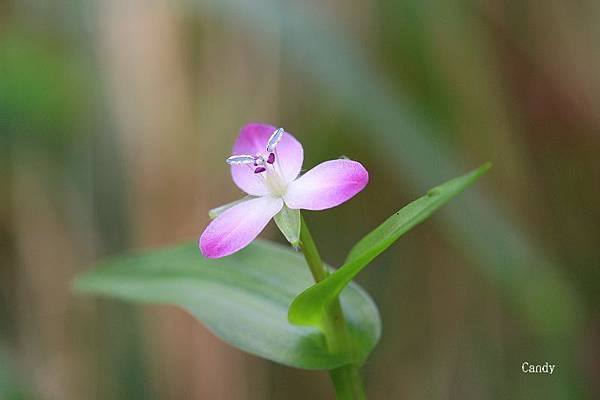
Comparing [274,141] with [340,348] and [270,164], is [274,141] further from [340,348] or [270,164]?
[340,348]

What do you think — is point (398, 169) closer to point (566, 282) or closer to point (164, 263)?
point (566, 282)

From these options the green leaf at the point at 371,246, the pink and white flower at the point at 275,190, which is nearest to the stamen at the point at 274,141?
the pink and white flower at the point at 275,190

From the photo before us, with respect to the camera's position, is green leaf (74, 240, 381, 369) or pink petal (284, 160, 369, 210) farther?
green leaf (74, 240, 381, 369)

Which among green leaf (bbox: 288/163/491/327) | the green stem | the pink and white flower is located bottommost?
the green stem

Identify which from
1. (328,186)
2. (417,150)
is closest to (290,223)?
(328,186)

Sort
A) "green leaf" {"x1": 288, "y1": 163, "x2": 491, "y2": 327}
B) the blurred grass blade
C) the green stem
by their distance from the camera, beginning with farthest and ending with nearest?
the blurred grass blade < the green stem < "green leaf" {"x1": 288, "y1": 163, "x2": 491, "y2": 327}

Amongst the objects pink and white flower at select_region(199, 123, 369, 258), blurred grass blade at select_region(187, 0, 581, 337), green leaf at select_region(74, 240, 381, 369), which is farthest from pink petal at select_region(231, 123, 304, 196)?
blurred grass blade at select_region(187, 0, 581, 337)

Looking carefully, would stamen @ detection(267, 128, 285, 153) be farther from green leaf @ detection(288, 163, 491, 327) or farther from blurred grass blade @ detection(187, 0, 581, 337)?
blurred grass blade @ detection(187, 0, 581, 337)
